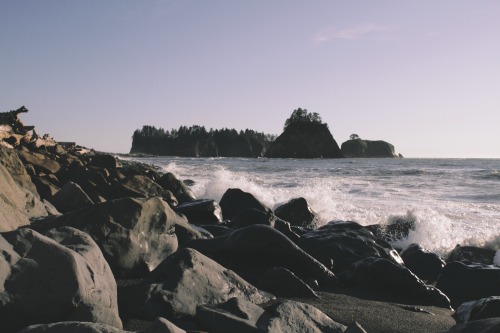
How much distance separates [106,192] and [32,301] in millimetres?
5874

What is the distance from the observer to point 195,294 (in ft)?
9.90

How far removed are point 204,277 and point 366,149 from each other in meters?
104

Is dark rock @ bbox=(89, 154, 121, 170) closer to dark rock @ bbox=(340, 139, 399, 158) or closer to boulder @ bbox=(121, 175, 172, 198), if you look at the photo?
boulder @ bbox=(121, 175, 172, 198)

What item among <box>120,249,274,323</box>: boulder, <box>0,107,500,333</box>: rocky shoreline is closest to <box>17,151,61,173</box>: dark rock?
<box>0,107,500,333</box>: rocky shoreline

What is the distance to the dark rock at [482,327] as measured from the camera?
A: 2197mm

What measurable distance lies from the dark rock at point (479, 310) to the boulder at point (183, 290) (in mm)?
1546

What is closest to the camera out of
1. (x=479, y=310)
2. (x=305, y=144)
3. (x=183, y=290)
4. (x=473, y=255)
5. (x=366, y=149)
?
(x=183, y=290)

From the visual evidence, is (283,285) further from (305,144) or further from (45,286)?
(305,144)

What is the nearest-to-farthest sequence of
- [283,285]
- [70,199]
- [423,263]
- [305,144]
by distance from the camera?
[283,285] < [423,263] < [70,199] < [305,144]

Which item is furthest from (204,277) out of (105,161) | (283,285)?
(105,161)

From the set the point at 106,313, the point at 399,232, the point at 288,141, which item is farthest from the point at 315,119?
the point at 106,313

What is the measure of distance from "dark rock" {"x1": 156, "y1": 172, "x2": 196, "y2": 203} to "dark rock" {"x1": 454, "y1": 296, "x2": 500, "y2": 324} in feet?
23.4

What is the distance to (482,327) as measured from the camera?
7.57 ft

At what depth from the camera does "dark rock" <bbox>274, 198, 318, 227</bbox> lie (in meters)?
8.81
